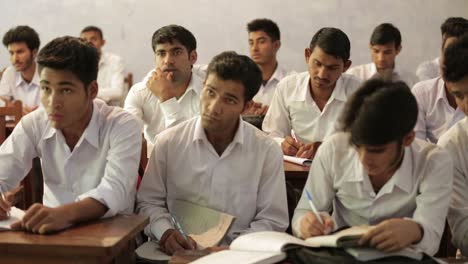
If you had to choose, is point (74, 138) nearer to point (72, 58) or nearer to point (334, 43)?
point (72, 58)

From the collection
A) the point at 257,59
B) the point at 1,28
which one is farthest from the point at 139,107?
the point at 1,28

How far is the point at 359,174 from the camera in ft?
6.08

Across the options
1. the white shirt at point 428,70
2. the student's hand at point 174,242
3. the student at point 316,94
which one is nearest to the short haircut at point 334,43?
the student at point 316,94

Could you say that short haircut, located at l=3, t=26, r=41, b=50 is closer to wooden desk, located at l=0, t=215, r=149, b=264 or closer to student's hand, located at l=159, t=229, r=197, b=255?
student's hand, located at l=159, t=229, r=197, b=255

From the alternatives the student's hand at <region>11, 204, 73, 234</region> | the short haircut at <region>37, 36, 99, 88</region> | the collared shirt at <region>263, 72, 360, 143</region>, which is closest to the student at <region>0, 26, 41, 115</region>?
the collared shirt at <region>263, 72, 360, 143</region>

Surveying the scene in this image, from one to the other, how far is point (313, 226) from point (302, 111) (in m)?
1.65

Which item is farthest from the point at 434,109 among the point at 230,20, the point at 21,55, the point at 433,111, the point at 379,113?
the point at 21,55

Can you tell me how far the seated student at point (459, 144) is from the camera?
193 centimetres

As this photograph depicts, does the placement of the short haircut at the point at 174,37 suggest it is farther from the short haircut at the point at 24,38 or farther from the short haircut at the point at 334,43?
the short haircut at the point at 24,38

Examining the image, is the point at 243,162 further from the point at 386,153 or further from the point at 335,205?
the point at 386,153

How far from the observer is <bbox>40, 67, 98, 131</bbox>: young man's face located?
203 cm

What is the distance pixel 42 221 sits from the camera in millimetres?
1673

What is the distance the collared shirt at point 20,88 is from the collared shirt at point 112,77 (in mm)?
875

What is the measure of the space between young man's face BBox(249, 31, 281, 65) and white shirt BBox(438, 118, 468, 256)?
2.69 metres
